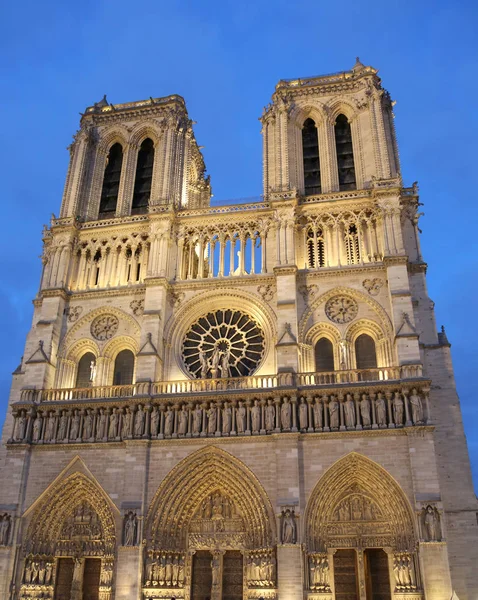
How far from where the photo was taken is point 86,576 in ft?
69.7

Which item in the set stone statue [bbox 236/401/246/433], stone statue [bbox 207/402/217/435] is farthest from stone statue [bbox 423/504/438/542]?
stone statue [bbox 207/402/217/435]

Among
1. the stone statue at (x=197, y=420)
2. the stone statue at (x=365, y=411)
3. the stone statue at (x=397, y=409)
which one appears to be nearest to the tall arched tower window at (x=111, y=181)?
the stone statue at (x=197, y=420)

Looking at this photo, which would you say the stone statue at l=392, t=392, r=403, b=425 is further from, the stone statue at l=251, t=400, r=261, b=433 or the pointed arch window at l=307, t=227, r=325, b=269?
the pointed arch window at l=307, t=227, r=325, b=269

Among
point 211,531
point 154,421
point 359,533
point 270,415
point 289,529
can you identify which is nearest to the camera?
point 289,529

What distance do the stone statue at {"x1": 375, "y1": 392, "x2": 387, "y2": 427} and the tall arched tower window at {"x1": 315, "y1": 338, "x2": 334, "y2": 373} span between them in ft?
8.97

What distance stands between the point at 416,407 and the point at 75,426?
12.1 meters

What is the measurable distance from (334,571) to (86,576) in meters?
8.45

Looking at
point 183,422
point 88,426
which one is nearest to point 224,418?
point 183,422

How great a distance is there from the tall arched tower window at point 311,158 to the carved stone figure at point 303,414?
10344 millimetres

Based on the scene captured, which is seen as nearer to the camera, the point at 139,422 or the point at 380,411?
the point at 380,411

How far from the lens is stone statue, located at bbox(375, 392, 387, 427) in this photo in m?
20.4

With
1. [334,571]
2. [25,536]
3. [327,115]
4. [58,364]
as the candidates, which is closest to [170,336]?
[58,364]

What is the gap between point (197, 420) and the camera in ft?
71.7

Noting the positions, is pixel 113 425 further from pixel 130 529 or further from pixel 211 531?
pixel 211 531
